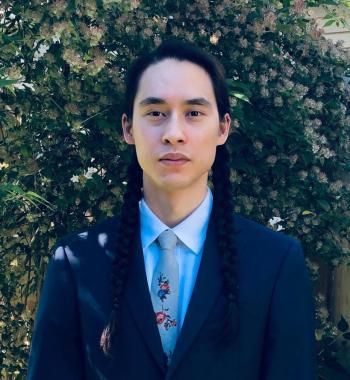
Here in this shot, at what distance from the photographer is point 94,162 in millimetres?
3359

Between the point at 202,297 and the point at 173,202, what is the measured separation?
295 mm

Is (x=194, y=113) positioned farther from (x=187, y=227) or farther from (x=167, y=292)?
(x=167, y=292)

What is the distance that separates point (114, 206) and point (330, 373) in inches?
62.9

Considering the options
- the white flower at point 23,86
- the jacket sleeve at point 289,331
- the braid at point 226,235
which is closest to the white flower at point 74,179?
the white flower at point 23,86

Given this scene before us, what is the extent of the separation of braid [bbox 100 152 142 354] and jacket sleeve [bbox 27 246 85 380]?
0.12 metres

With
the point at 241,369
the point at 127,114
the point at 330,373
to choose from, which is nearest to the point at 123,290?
the point at 241,369

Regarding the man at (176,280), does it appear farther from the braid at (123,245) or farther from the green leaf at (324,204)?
the green leaf at (324,204)

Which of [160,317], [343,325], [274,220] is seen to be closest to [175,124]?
[160,317]

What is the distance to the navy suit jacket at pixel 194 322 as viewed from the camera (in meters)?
2.04

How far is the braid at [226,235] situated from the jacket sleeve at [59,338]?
432 mm

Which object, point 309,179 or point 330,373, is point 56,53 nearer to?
point 309,179

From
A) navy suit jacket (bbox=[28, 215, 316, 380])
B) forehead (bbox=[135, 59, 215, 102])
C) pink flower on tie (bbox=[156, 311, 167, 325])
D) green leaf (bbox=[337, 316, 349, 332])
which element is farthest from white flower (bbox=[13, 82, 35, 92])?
green leaf (bbox=[337, 316, 349, 332])

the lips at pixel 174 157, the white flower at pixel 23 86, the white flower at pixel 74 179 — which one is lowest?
the lips at pixel 174 157

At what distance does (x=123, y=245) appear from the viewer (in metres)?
2.19
